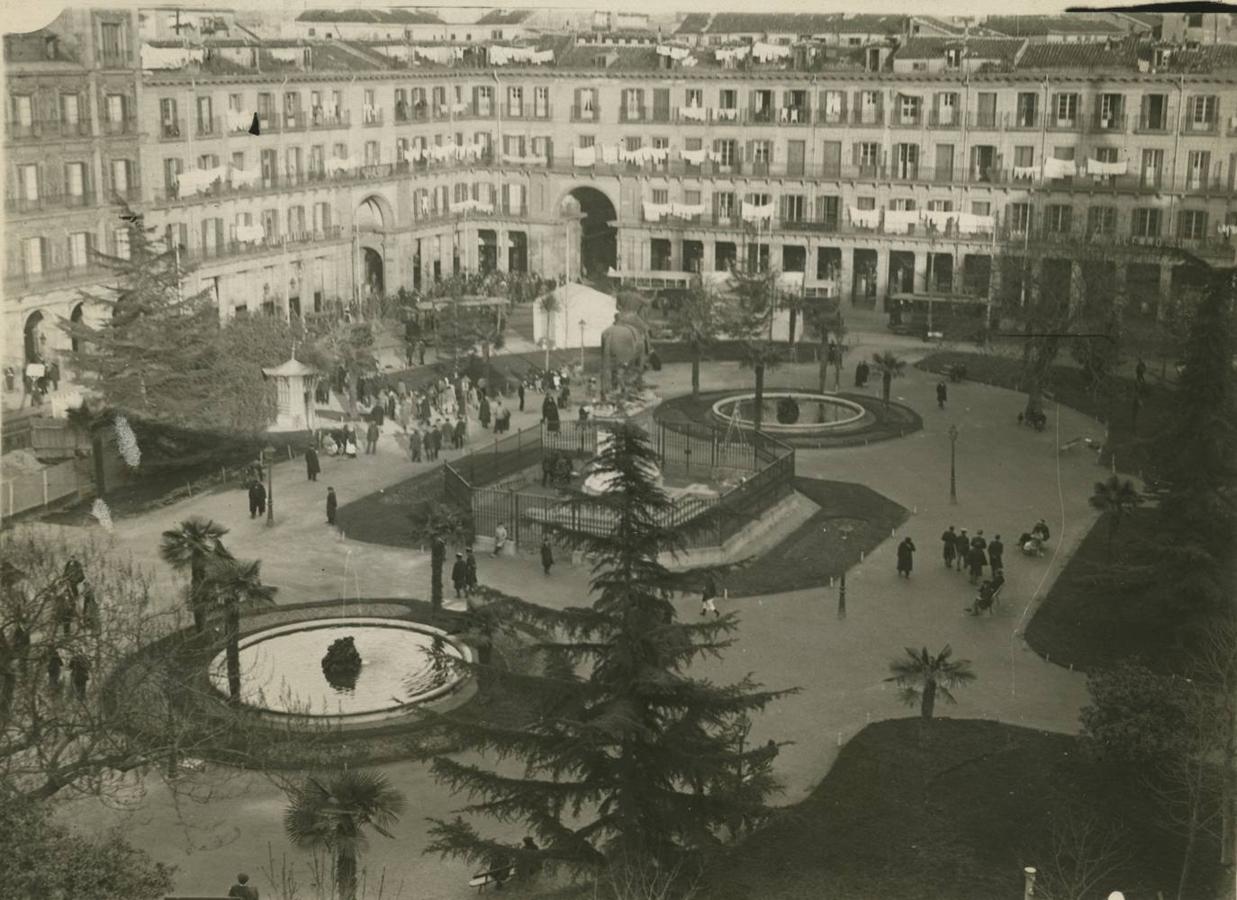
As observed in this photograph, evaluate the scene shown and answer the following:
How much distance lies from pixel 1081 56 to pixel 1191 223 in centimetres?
947

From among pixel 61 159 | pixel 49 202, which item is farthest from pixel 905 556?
pixel 61 159

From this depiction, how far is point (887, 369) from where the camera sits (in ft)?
182

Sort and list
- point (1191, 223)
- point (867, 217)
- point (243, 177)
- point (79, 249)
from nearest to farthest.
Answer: point (79, 249) < point (243, 177) < point (1191, 223) < point (867, 217)

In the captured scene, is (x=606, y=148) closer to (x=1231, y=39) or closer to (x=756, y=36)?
(x=756, y=36)

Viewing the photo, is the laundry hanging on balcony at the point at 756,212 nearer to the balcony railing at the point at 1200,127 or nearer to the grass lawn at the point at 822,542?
the balcony railing at the point at 1200,127

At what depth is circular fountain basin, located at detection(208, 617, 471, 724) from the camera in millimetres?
29172

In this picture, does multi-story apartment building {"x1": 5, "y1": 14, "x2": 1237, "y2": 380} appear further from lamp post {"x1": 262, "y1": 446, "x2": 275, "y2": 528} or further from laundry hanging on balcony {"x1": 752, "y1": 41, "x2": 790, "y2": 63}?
lamp post {"x1": 262, "y1": 446, "x2": 275, "y2": 528}

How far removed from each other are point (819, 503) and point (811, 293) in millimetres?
34404

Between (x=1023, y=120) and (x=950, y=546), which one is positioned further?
(x=1023, y=120)

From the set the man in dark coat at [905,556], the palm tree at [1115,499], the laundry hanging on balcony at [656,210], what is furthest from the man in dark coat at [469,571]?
the laundry hanging on balcony at [656,210]

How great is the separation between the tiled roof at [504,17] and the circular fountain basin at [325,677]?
74189mm

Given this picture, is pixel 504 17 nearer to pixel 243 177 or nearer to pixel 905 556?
pixel 243 177

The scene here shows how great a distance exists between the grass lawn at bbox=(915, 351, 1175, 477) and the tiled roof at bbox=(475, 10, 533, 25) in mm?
48303

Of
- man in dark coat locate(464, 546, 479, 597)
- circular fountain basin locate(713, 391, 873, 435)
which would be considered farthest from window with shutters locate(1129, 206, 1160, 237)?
man in dark coat locate(464, 546, 479, 597)
